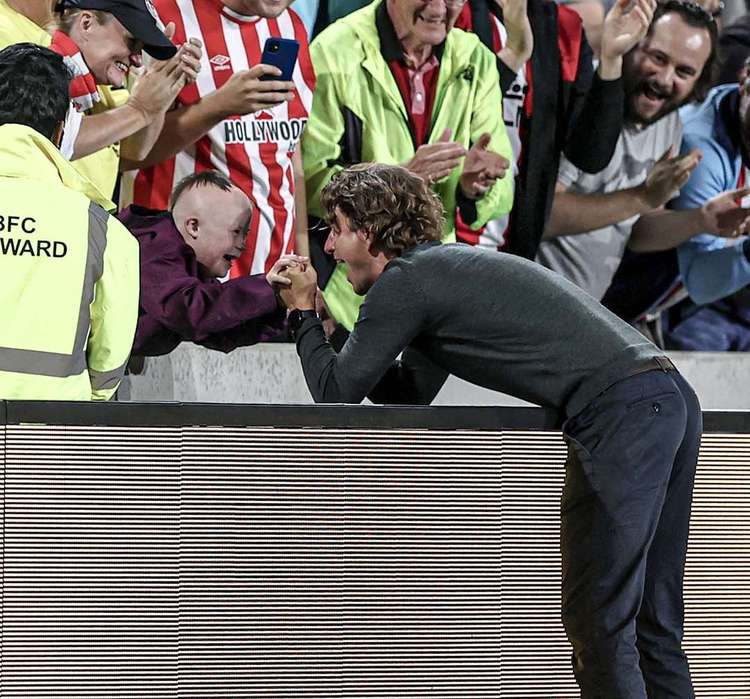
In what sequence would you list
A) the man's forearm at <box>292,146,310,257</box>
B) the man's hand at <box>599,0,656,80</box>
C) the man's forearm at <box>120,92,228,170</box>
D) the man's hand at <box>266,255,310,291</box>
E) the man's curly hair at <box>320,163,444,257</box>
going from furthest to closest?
the man's hand at <box>599,0,656,80</box>
the man's forearm at <box>292,146,310,257</box>
the man's forearm at <box>120,92,228,170</box>
the man's hand at <box>266,255,310,291</box>
the man's curly hair at <box>320,163,444,257</box>

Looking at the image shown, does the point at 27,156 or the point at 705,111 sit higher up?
the point at 27,156

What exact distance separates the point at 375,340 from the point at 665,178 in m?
3.27

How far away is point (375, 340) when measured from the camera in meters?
2.11

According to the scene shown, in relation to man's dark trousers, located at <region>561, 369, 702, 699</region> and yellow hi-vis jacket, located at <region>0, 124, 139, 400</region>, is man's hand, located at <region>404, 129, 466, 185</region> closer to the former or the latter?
yellow hi-vis jacket, located at <region>0, 124, 139, 400</region>

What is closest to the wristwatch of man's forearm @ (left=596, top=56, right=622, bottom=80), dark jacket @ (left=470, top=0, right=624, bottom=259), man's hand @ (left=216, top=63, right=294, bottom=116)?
man's hand @ (left=216, top=63, right=294, bottom=116)

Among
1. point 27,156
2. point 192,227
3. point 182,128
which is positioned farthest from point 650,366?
point 182,128

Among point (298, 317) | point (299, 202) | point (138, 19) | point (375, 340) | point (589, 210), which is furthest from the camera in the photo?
point (589, 210)

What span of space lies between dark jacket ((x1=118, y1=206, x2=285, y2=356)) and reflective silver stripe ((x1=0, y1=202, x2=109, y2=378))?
5.54 ft

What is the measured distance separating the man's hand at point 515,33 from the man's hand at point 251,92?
971 millimetres

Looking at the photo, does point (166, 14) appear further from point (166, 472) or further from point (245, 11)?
point (166, 472)

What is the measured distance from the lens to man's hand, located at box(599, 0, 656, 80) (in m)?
4.82

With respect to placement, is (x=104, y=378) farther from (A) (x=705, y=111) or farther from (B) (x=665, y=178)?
(A) (x=705, y=111)

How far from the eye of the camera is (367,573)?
2.08m

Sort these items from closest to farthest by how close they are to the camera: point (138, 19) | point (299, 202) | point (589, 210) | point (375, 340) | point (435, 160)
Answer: point (375, 340), point (138, 19), point (299, 202), point (435, 160), point (589, 210)
